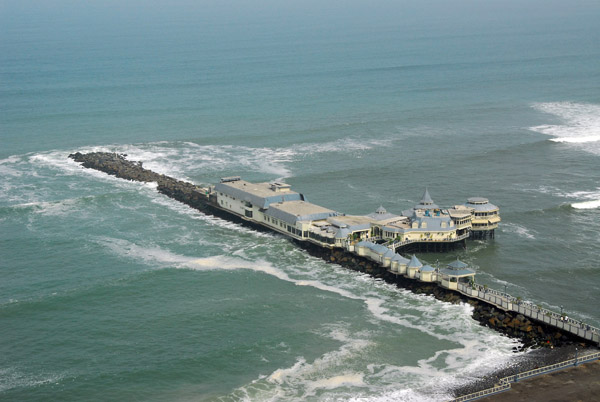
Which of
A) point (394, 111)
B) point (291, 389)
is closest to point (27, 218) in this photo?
point (291, 389)

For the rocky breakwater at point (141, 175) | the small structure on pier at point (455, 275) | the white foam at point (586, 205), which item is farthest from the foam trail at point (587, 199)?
the rocky breakwater at point (141, 175)

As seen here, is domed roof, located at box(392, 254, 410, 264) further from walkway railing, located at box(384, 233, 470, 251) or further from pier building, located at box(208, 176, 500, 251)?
walkway railing, located at box(384, 233, 470, 251)

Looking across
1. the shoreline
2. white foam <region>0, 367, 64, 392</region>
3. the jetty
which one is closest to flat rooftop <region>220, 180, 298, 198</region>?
the jetty

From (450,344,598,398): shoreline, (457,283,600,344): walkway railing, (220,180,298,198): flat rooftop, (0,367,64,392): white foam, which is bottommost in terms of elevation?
(0,367,64,392): white foam

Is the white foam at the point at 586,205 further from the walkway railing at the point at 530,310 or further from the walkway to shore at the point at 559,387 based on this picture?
the walkway to shore at the point at 559,387

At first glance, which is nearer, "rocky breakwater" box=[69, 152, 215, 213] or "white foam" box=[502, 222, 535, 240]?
"white foam" box=[502, 222, 535, 240]
